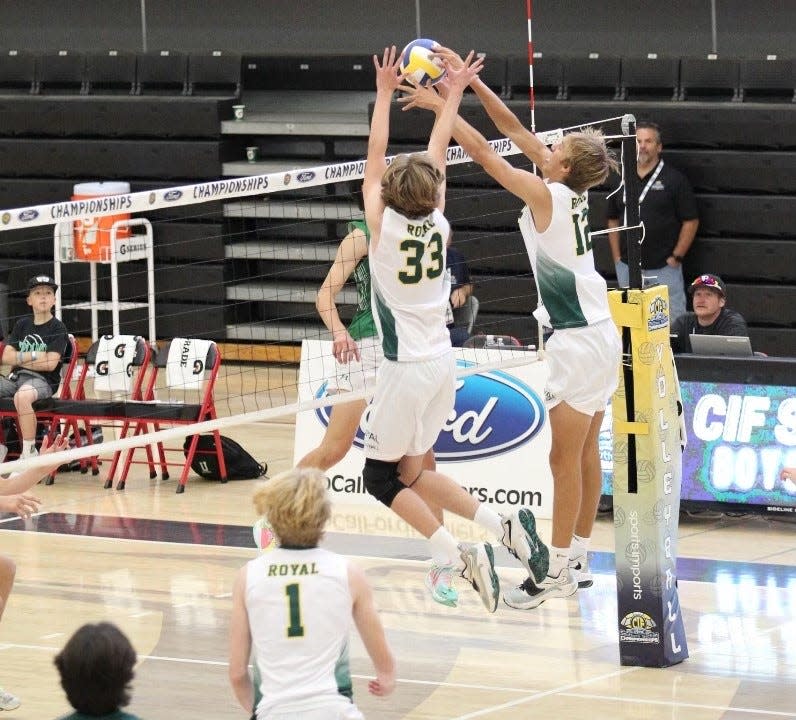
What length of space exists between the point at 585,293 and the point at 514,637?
183 cm

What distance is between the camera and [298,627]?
4.65 m

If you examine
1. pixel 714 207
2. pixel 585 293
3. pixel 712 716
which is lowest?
pixel 712 716

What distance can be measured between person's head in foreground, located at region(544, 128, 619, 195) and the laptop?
3306 mm

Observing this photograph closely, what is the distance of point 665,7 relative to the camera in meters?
14.6

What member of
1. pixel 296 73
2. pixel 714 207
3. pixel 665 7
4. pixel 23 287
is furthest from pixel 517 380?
pixel 23 287

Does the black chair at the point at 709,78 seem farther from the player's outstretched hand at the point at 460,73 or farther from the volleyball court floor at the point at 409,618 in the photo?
the player's outstretched hand at the point at 460,73

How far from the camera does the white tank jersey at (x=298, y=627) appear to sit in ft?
15.2

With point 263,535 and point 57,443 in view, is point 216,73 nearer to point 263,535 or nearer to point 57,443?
point 57,443

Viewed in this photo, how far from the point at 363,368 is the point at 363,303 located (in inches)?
17.1

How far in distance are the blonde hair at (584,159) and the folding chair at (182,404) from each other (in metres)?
4.84

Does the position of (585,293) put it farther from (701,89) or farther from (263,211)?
(263,211)

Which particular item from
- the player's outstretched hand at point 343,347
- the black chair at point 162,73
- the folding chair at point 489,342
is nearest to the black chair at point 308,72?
the black chair at point 162,73

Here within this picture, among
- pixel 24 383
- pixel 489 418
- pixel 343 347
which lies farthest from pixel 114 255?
pixel 343 347

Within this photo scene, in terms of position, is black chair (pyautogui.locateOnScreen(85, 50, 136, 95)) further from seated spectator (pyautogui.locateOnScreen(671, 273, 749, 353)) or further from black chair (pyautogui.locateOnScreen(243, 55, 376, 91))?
seated spectator (pyautogui.locateOnScreen(671, 273, 749, 353))
